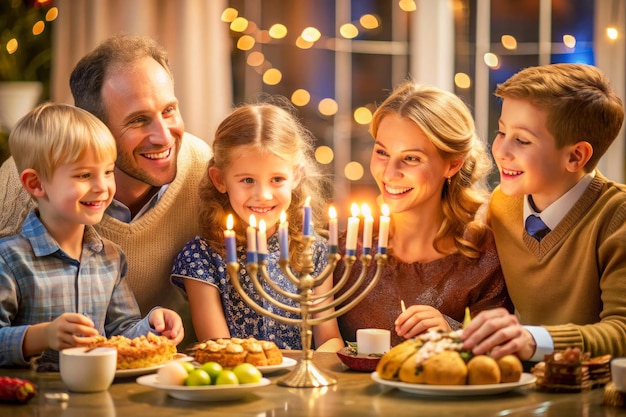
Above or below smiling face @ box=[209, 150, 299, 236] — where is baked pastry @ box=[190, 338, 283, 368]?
below

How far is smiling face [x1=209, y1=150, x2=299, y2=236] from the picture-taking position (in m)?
2.72

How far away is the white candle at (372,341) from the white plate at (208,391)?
0.37m

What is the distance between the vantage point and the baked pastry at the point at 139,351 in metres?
2.07

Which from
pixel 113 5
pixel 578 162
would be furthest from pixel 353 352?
pixel 113 5

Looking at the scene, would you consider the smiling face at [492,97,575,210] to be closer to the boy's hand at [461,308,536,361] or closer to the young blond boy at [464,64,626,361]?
the young blond boy at [464,64,626,361]

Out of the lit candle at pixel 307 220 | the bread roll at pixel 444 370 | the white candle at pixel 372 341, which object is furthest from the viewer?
the white candle at pixel 372 341

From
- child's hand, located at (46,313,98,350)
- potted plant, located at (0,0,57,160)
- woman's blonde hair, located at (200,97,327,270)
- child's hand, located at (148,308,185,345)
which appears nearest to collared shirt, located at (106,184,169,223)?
woman's blonde hair, located at (200,97,327,270)

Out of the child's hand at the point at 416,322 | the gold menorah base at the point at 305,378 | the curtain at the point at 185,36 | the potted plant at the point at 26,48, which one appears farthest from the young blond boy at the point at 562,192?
the potted plant at the point at 26,48

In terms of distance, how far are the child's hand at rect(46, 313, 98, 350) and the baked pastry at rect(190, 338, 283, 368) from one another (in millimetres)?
243

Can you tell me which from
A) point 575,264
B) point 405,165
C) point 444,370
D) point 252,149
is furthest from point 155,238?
point 444,370

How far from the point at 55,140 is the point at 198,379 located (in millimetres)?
801

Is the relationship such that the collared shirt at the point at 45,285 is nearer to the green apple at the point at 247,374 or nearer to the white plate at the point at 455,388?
the green apple at the point at 247,374

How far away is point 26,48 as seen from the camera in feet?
15.4

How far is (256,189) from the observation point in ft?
8.93
